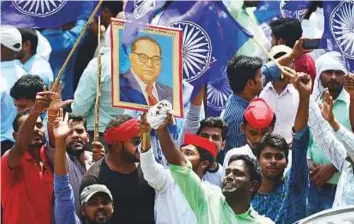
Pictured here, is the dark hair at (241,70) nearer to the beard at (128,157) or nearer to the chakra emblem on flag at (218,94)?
the chakra emblem on flag at (218,94)

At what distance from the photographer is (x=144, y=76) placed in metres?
9.60

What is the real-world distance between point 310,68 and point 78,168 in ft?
6.74

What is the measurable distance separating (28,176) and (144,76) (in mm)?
1070

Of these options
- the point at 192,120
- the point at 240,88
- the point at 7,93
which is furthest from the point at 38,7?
the point at 240,88

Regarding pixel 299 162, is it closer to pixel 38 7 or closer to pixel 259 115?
pixel 259 115

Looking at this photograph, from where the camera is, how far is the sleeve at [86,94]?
456 inches

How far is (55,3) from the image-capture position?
1195 cm

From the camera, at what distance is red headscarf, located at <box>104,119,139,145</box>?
10062 millimetres

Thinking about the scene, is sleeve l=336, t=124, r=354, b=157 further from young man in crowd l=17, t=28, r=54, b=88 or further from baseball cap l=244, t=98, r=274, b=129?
young man in crowd l=17, t=28, r=54, b=88

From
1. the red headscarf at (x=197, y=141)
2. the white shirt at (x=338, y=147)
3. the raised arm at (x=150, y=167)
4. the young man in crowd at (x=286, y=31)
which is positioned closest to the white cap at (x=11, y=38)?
the young man in crowd at (x=286, y=31)

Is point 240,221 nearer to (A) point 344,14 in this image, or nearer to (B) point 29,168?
(B) point 29,168

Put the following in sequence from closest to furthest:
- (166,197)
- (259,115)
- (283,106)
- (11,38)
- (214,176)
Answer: (166,197), (259,115), (214,176), (283,106), (11,38)

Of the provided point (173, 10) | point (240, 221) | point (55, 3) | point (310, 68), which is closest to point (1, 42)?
point (55, 3)

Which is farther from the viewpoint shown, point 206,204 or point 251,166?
point 251,166
